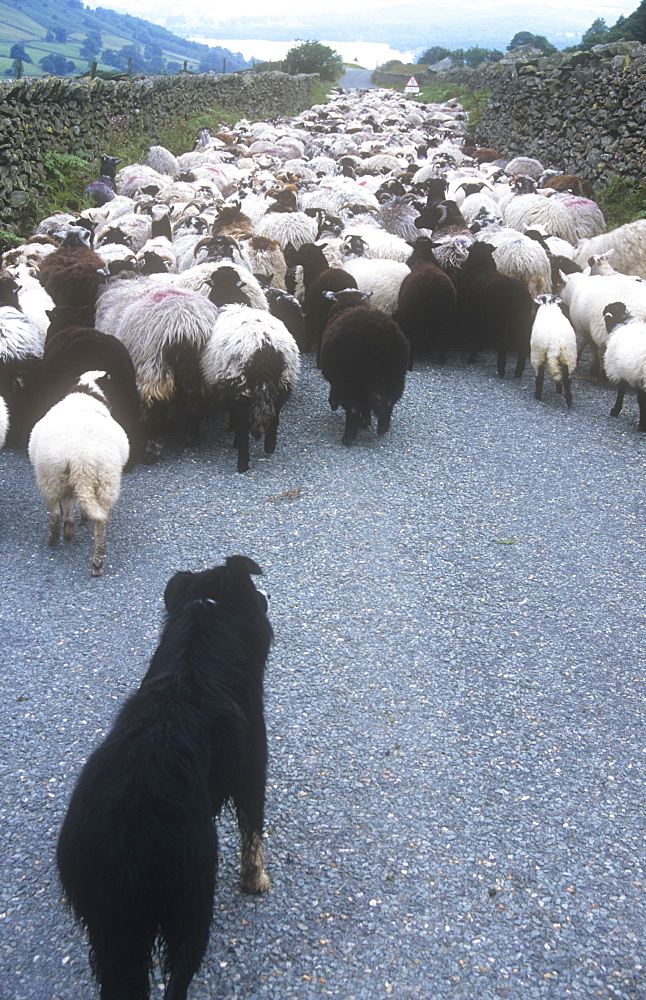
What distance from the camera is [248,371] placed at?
6598mm

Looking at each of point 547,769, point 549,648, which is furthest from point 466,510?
point 547,769

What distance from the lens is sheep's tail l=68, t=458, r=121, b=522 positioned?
516 cm

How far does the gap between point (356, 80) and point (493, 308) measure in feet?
194

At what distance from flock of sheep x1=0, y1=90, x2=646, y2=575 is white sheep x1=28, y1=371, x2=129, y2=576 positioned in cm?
1

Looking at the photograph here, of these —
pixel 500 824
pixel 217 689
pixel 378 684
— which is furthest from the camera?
pixel 378 684

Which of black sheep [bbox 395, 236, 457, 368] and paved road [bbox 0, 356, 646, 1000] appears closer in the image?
paved road [bbox 0, 356, 646, 1000]

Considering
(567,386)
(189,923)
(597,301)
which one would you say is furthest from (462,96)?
(189,923)

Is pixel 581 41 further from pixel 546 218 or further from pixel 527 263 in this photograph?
pixel 527 263

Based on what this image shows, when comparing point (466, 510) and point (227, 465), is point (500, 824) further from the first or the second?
point (227, 465)

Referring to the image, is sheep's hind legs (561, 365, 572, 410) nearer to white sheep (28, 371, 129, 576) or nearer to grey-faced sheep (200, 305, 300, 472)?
grey-faced sheep (200, 305, 300, 472)

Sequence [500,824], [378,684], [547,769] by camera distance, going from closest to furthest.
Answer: [500,824] < [547,769] < [378,684]

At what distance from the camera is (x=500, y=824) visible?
3.46 meters

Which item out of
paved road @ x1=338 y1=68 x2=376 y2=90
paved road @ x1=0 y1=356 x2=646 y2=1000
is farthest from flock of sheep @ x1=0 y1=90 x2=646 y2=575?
paved road @ x1=338 y1=68 x2=376 y2=90

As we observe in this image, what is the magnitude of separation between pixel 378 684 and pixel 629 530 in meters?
2.71
